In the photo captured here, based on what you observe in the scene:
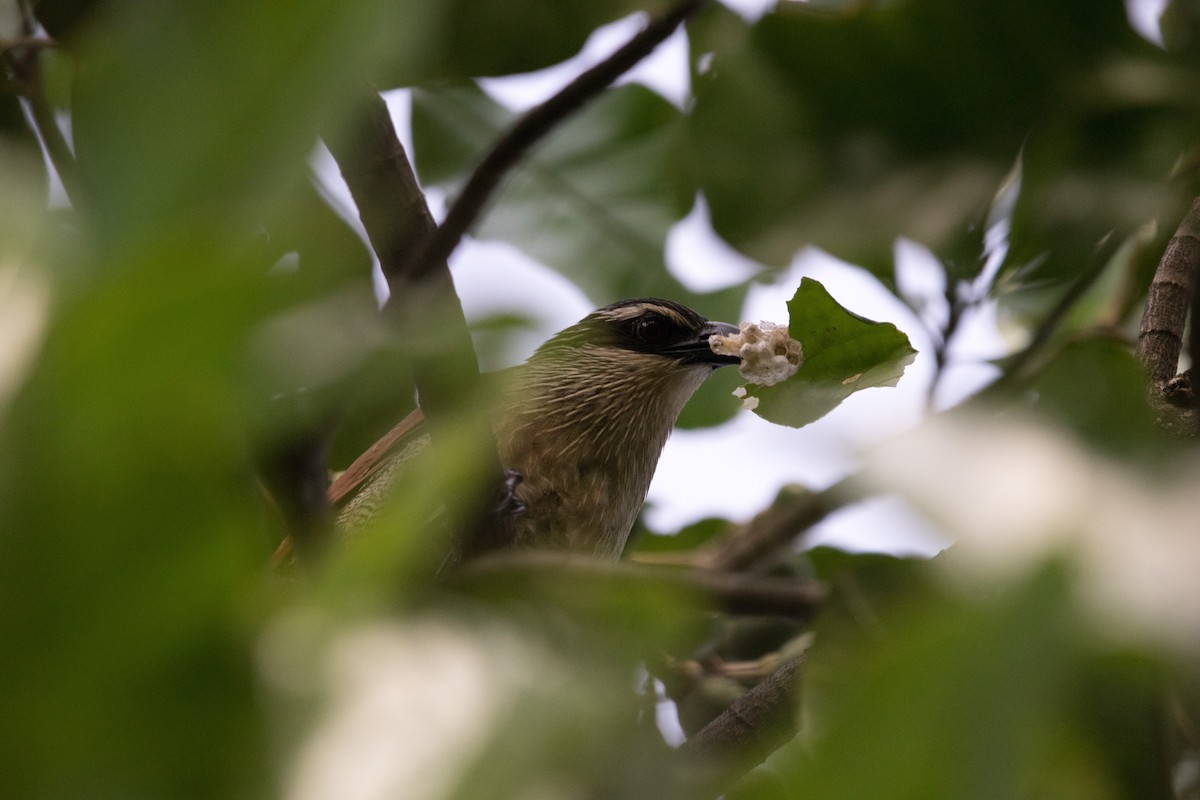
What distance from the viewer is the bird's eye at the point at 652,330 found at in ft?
11.9

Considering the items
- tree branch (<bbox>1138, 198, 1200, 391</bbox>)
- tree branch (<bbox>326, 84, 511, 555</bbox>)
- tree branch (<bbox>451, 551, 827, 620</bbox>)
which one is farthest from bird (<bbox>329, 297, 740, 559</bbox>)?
tree branch (<bbox>1138, 198, 1200, 391</bbox>)

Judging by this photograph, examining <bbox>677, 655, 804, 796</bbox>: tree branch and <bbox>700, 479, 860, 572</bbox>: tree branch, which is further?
<bbox>700, 479, 860, 572</bbox>: tree branch

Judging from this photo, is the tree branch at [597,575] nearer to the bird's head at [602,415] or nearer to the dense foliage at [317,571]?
the dense foliage at [317,571]

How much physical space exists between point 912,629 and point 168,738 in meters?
0.42

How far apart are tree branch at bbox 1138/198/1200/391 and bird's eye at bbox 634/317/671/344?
1.60m

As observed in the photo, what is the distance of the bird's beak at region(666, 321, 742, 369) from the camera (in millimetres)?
3441

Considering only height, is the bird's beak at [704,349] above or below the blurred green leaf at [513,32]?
below

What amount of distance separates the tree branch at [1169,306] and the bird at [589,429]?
132cm

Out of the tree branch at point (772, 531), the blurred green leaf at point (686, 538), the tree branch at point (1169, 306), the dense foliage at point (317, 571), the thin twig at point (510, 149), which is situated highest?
the dense foliage at point (317, 571)

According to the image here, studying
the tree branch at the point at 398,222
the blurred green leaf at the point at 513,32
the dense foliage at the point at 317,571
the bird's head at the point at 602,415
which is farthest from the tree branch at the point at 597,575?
the blurred green leaf at the point at 513,32

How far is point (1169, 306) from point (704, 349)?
1527mm

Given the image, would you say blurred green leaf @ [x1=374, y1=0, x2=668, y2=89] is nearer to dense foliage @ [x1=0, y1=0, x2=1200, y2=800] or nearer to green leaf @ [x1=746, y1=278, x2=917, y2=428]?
green leaf @ [x1=746, y1=278, x2=917, y2=428]

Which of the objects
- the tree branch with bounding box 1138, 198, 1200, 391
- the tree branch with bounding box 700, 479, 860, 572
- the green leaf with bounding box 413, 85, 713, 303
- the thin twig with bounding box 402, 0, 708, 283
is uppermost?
the thin twig with bounding box 402, 0, 708, 283

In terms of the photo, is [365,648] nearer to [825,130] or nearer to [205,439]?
[205,439]
